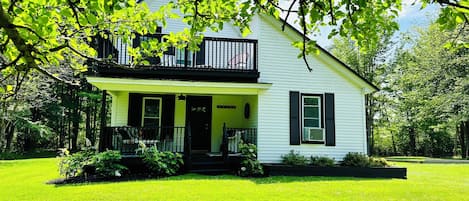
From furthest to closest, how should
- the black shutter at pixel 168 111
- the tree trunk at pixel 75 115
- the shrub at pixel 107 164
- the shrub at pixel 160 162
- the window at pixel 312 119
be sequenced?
the tree trunk at pixel 75 115, the black shutter at pixel 168 111, the window at pixel 312 119, the shrub at pixel 160 162, the shrub at pixel 107 164

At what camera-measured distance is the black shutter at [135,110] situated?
463 inches

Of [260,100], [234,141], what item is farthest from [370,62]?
[234,141]

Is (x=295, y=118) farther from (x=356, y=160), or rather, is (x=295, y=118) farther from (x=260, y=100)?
(x=356, y=160)

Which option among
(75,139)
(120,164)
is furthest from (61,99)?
(120,164)

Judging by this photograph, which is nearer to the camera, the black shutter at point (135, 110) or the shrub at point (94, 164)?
the shrub at point (94, 164)

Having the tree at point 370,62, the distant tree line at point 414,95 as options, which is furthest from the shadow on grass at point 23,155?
the tree at point 370,62

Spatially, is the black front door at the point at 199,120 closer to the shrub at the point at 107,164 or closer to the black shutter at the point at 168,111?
the black shutter at the point at 168,111

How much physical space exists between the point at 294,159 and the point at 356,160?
2122 mm

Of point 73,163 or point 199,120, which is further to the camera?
point 199,120

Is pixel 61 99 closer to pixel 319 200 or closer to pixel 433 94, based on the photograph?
pixel 319 200

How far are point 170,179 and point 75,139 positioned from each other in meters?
20.8

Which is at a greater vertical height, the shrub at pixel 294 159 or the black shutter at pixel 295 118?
the black shutter at pixel 295 118

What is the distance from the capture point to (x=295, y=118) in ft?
37.2

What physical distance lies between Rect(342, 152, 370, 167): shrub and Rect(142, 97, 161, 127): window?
6552 millimetres
